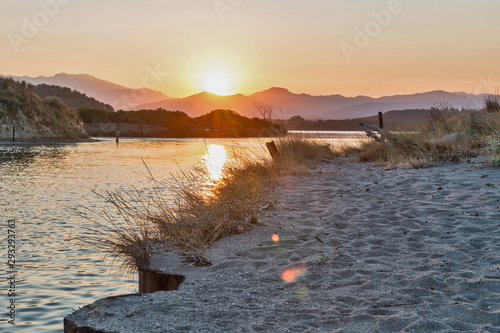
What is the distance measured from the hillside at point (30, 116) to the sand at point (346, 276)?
1809 inches

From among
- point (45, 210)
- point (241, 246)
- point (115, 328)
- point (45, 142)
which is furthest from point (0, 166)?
point (45, 142)

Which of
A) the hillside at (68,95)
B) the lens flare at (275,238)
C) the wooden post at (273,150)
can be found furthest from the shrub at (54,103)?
the hillside at (68,95)

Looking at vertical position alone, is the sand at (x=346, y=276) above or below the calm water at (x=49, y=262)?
above

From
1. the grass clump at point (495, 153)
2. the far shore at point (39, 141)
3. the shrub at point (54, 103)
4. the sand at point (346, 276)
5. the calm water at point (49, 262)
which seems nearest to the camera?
the sand at point (346, 276)

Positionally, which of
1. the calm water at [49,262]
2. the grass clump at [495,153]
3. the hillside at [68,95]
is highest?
the hillside at [68,95]

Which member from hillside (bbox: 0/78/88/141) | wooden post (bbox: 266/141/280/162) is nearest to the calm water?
wooden post (bbox: 266/141/280/162)

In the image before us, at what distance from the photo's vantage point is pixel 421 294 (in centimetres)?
398

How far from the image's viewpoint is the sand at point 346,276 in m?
3.54

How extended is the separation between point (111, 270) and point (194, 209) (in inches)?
59.2

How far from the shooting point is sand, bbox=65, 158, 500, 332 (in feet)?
11.6

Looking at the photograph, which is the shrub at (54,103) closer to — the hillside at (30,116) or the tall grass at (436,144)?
the hillside at (30,116)

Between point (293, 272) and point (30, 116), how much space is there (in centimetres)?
5191

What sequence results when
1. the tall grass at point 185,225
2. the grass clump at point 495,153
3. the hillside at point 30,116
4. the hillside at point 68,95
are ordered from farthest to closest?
the hillside at point 68,95, the hillside at point 30,116, the grass clump at point 495,153, the tall grass at point 185,225

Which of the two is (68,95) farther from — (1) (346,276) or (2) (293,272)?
(1) (346,276)
